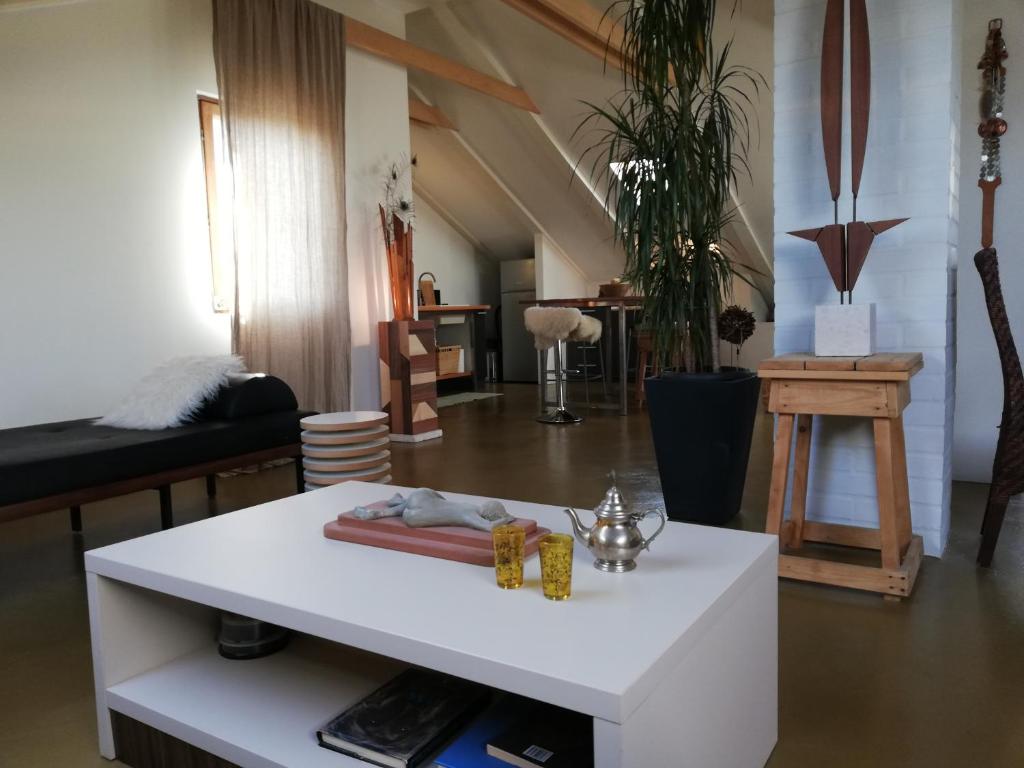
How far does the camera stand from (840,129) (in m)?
2.47

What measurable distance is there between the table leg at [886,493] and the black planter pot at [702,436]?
2.16 feet

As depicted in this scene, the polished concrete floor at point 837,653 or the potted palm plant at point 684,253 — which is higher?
the potted palm plant at point 684,253

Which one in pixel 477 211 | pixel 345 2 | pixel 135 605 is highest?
pixel 345 2

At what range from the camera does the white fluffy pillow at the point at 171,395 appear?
9.25 feet

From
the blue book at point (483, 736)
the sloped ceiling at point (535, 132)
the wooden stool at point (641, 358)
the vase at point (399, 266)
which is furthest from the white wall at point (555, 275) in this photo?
the blue book at point (483, 736)

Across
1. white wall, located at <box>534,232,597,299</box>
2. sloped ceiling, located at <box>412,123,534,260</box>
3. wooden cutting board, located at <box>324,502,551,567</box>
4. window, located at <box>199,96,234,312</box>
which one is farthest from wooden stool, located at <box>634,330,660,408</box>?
wooden cutting board, located at <box>324,502,551,567</box>

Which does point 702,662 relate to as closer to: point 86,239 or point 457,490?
point 457,490

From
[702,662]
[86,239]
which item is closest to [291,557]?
[702,662]

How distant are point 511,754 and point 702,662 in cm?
31

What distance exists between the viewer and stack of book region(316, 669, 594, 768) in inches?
45.0

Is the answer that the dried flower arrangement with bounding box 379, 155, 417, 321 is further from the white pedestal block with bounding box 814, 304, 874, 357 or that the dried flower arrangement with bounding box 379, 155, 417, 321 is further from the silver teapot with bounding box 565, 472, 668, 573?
the silver teapot with bounding box 565, 472, 668, 573

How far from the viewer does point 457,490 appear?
11.3 ft

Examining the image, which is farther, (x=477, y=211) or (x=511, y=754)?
(x=477, y=211)

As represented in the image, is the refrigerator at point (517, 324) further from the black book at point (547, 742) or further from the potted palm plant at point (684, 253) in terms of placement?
the black book at point (547, 742)
